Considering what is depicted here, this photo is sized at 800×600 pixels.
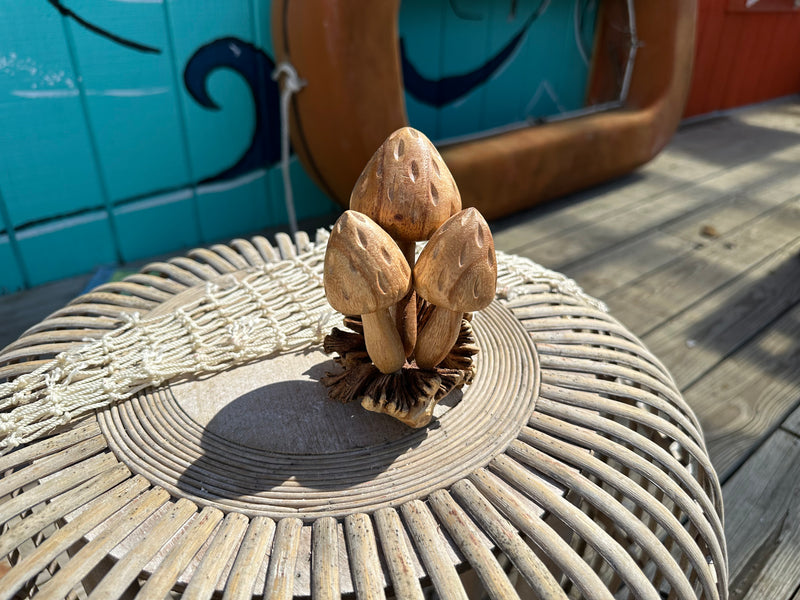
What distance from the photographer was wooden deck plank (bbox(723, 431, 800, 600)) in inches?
37.9

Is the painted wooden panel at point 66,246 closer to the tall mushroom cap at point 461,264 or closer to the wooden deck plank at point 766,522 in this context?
the tall mushroom cap at point 461,264

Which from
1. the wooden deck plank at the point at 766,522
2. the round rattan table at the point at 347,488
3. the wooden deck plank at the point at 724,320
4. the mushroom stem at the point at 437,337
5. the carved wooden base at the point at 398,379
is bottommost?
the wooden deck plank at the point at 766,522

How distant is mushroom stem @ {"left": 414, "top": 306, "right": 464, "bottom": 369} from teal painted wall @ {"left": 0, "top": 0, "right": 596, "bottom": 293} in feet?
4.53

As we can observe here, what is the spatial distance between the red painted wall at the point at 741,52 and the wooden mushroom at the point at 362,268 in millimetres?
3516

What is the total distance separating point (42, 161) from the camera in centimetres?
156

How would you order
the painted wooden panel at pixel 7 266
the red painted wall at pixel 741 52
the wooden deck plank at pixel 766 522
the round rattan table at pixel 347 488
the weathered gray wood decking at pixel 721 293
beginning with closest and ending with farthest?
the round rattan table at pixel 347 488 < the wooden deck plank at pixel 766 522 < the weathered gray wood decking at pixel 721 293 < the painted wooden panel at pixel 7 266 < the red painted wall at pixel 741 52

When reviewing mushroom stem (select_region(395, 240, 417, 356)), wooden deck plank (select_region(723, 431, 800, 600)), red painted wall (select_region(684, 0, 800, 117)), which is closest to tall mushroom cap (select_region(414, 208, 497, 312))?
mushroom stem (select_region(395, 240, 417, 356))

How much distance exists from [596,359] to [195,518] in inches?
21.1

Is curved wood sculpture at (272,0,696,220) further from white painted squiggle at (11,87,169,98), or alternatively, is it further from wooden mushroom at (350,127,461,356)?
wooden mushroom at (350,127,461,356)

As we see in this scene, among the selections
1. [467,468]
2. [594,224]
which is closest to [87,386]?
[467,468]

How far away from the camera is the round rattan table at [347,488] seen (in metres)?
0.51

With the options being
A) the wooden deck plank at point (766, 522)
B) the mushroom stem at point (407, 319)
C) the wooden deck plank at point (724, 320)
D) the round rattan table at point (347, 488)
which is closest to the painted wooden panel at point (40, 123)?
the round rattan table at point (347, 488)

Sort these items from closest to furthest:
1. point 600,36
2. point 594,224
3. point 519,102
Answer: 1. point 594,224
2. point 519,102
3. point 600,36

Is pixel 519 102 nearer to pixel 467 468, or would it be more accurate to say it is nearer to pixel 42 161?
pixel 42 161
